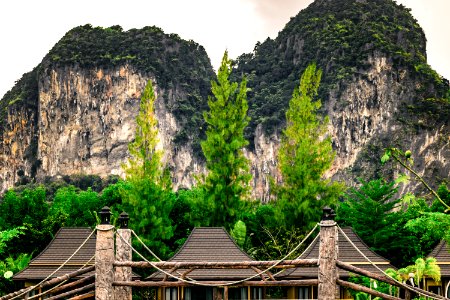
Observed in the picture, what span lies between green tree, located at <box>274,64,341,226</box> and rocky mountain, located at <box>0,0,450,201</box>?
Answer: 4713 centimetres

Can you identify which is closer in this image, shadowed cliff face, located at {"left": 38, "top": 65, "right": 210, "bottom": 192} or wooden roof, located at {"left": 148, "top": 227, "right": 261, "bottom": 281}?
wooden roof, located at {"left": 148, "top": 227, "right": 261, "bottom": 281}

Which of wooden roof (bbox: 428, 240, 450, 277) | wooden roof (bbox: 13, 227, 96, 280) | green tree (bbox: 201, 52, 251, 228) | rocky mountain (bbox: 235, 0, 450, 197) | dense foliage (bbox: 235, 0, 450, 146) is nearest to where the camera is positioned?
wooden roof (bbox: 13, 227, 96, 280)

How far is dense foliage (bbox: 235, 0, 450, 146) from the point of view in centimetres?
8194

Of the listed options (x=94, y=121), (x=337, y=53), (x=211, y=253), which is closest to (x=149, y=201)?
(x=211, y=253)

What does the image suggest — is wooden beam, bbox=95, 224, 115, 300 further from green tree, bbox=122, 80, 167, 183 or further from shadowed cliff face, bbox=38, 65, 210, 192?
shadowed cliff face, bbox=38, 65, 210, 192

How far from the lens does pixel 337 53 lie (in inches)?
3297

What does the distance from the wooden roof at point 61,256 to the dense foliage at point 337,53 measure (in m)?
61.8

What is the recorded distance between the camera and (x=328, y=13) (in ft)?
301

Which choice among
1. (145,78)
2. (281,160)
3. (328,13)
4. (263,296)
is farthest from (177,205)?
(328,13)

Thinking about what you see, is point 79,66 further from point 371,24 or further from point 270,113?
A: point 371,24

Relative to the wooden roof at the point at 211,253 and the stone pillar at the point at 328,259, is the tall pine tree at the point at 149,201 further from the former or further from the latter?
the stone pillar at the point at 328,259

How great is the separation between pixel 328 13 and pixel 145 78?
25.5 metres

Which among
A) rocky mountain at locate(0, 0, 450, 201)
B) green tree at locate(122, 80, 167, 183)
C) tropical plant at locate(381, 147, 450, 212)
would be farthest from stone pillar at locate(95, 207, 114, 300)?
rocky mountain at locate(0, 0, 450, 201)

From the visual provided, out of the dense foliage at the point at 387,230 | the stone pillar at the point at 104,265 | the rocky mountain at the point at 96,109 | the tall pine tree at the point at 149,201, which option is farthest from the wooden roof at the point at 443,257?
the rocky mountain at the point at 96,109
